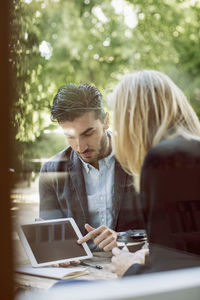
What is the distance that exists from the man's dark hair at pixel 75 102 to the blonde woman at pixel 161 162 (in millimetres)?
151

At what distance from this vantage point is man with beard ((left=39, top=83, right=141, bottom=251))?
6.46 feet

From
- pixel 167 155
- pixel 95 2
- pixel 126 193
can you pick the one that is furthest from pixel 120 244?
pixel 95 2

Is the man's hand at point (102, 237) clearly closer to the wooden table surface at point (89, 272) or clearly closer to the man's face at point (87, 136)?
the wooden table surface at point (89, 272)

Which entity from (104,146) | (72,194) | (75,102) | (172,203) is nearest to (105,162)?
(104,146)

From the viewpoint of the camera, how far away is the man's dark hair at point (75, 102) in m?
1.96

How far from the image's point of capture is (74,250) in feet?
6.45

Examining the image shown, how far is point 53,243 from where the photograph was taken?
1903mm

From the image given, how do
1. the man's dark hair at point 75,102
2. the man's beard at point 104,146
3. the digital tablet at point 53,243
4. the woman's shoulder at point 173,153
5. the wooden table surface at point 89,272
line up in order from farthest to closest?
the man's beard at point 104,146
the man's dark hair at point 75,102
the digital tablet at point 53,243
the woman's shoulder at point 173,153
the wooden table surface at point 89,272

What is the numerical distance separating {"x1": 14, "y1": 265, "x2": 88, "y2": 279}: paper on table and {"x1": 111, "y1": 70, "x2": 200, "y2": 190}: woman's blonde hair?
1.57ft

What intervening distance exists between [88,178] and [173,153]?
56 centimetres

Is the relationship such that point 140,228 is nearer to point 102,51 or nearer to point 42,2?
point 102,51

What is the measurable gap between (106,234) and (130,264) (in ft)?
1.27

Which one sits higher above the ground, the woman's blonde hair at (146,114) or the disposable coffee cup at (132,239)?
the woman's blonde hair at (146,114)

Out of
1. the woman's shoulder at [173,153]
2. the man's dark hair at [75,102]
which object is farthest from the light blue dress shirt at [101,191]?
the woman's shoulder at [173,153]
